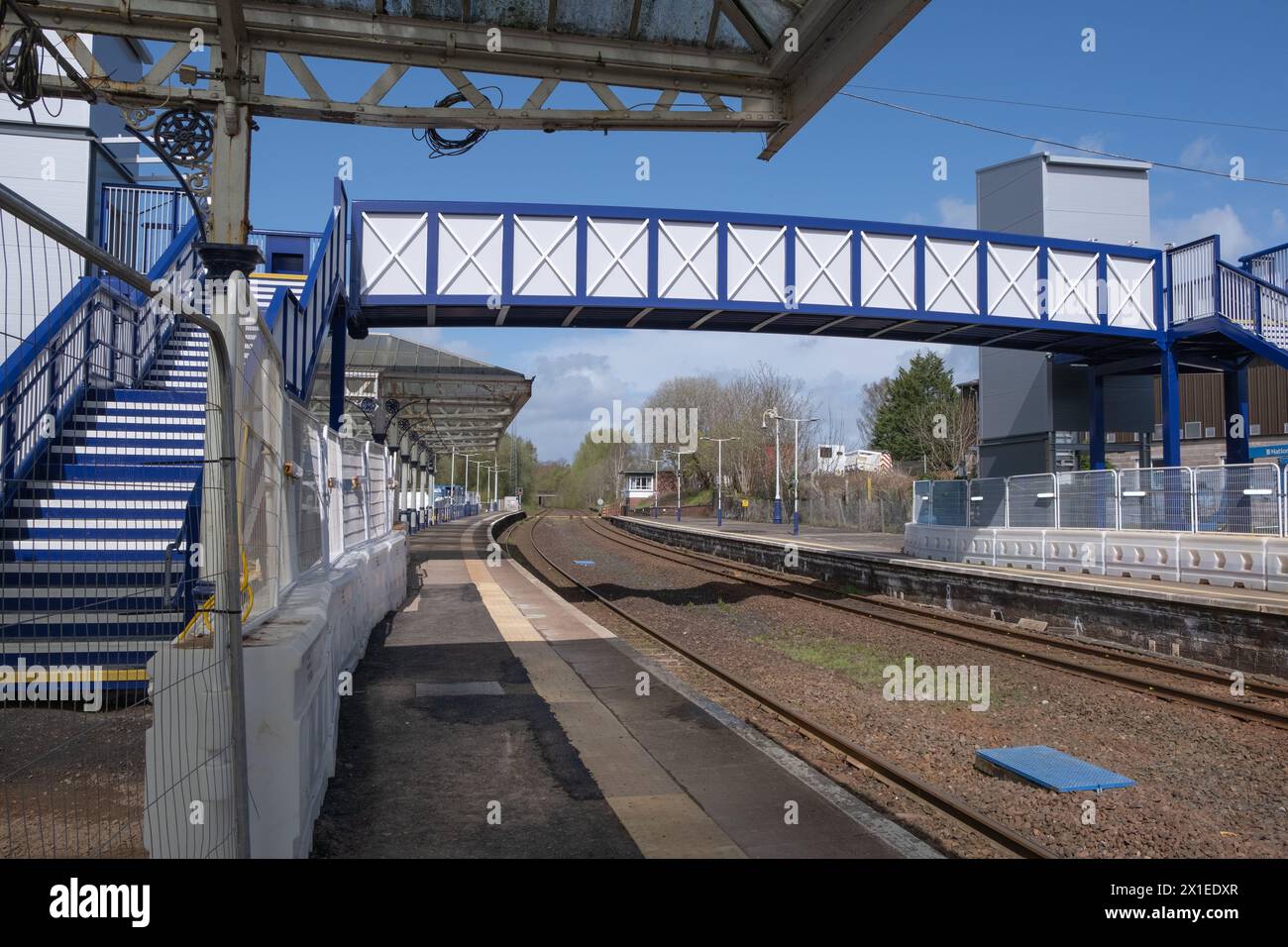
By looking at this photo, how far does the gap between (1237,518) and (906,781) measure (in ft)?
40.1

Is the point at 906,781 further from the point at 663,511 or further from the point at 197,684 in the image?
the point at 663,511

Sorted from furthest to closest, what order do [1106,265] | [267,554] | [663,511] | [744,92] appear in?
[663,511] < [1106,265] < [744,92] < [267,554]

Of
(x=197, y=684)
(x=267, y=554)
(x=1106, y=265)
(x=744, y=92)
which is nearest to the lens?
(x=197, y=684)

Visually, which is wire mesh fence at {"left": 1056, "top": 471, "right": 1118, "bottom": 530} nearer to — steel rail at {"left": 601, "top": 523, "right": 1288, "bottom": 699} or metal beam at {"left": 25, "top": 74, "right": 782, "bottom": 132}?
steel rail at {"left": 601, "top": 523, "right": 1288, "bottom": 699}

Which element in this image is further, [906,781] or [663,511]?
[663,511]

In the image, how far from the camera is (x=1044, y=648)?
44.8ft

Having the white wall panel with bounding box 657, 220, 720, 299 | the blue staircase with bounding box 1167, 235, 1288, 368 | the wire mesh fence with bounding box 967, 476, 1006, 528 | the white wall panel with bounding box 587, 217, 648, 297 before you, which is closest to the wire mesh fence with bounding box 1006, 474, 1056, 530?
the wire mesh fence with bounding box 967, 476, 1006, 528

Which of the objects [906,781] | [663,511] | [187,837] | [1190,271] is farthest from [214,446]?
[663,511]

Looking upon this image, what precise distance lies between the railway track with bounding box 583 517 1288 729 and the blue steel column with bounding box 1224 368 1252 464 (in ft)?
32.1

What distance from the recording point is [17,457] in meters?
9.40

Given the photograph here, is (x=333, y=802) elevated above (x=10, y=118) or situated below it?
below

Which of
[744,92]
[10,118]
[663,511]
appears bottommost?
[663,511]

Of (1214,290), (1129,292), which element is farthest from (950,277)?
(1214,290)

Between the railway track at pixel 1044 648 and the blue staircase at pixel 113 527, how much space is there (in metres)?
9.79
